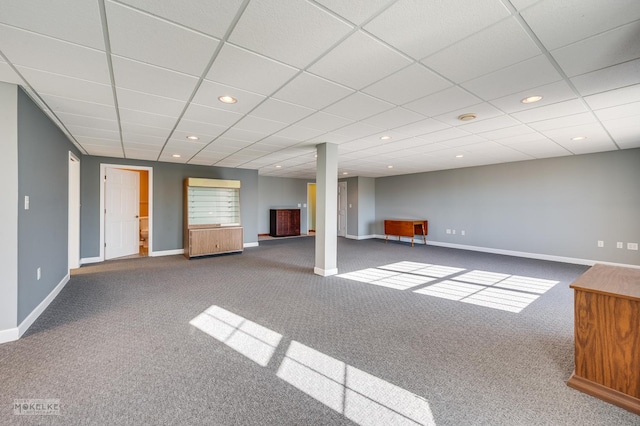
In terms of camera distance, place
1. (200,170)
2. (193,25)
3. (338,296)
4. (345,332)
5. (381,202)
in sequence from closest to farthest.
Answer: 1. (193,25)
2. (345,332)
3. (338,296)
4. (200,170)
5. (381,202)

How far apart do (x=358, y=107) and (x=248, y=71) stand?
1.27 meters

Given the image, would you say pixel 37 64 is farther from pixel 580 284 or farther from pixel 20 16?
pixel 580 284

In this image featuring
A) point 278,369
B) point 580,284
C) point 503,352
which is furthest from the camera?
point 503,352

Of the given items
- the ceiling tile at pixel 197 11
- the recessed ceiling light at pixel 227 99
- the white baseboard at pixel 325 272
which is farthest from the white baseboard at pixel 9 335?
the white baseboard at pixel 325 272

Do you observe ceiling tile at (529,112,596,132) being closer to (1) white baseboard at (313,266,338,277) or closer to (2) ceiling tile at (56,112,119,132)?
(1) white baseboard at (313,266,338,277)

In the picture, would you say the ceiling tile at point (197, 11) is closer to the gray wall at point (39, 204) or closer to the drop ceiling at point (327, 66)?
the drop ceiling at point (327, 66)

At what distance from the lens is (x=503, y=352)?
229cm

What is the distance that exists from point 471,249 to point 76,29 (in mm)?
8279

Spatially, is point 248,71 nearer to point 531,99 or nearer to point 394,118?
point 394,118

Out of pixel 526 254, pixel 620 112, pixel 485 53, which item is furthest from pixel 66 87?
pixel 526 254

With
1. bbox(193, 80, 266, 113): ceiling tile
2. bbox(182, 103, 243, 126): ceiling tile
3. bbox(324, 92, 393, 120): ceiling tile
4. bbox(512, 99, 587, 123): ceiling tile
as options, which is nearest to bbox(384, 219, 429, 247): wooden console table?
bbox(512, 99, 587, 123): ceiling tile

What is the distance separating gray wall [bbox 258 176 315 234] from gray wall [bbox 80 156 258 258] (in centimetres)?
206

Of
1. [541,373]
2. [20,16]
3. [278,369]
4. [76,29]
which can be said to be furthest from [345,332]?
[20,16]

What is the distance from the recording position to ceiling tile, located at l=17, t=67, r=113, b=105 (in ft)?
7.50
